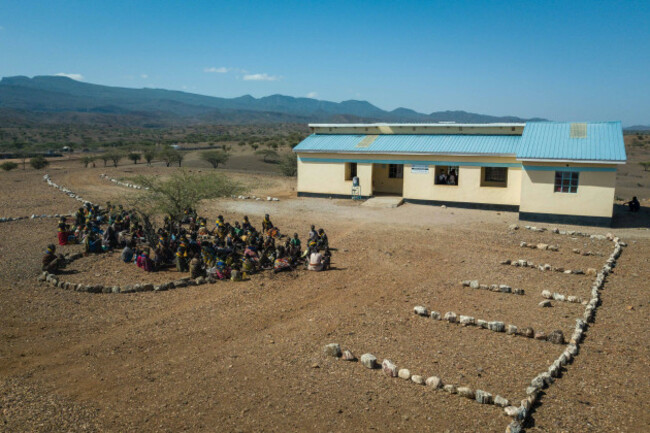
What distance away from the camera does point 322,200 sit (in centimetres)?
2639

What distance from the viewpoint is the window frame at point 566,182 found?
20.1 metres

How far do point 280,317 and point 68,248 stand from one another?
32.7 feet

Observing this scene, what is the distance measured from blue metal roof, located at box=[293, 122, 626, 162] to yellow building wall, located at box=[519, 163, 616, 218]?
2.32 feet

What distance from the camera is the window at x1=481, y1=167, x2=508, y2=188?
25.1 meters

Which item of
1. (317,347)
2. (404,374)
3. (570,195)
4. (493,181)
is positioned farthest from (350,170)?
(404,374)

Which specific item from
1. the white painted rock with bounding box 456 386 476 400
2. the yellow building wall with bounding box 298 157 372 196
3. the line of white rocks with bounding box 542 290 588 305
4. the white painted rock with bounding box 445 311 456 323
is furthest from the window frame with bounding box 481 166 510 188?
the white painted rock with bounding box 456 386 476 400

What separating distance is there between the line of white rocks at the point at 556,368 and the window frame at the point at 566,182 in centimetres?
818

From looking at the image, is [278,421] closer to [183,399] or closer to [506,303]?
[183,399]

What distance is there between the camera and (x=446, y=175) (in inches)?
1000

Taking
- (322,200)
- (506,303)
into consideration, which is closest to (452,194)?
(322,200)

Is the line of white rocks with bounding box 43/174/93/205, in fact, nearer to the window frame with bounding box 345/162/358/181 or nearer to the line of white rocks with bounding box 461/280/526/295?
the window frame with bounding box 345/162/358/181

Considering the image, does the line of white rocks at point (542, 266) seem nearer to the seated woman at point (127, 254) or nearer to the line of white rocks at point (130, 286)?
the line of white rocks at point (130, 286)

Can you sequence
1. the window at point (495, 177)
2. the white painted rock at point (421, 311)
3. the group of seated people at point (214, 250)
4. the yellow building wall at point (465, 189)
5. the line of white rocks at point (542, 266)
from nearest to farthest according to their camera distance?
the white painted rock at point (421, 311)
the line of white rocks at point (542, 266)
the group of seated people at point (214, 250)
the yellow building wall at point (465, 189)
the window at point (495, 177)

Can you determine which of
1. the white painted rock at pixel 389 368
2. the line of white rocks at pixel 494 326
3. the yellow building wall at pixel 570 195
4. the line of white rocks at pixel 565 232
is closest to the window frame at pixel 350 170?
the yellow building wall at pixel 570 195
